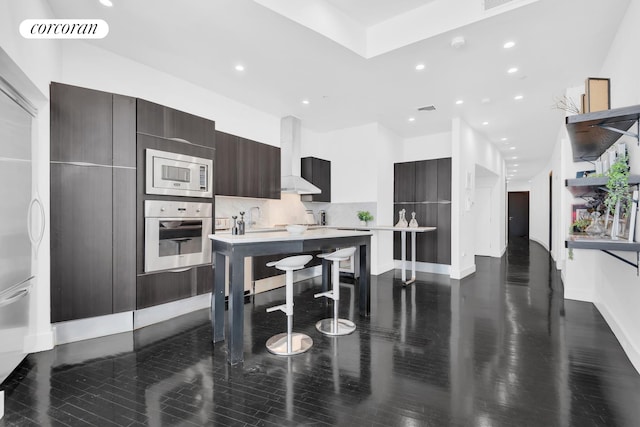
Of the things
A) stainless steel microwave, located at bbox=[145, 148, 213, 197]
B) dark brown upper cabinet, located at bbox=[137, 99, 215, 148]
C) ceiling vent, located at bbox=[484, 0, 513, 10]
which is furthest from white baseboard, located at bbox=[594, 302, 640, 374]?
dark brown upper cabinet, located at bbox=[137, 99, 215, 148]

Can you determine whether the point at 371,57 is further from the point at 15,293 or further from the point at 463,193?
the point at 15,293

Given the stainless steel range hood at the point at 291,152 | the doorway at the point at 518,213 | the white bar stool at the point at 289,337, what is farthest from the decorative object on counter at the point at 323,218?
the doorway at the point at 518,213

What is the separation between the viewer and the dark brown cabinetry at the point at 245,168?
4148mm

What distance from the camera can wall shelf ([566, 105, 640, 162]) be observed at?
2002 millimetres

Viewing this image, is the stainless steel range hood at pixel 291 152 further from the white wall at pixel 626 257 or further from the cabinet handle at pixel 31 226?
the white wall at pixel 626 257

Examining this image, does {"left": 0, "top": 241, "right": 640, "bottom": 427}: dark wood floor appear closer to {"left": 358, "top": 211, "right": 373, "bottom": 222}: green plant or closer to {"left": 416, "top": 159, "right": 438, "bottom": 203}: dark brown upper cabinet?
{"left": 358, "top": 211, "right": 373, "bottom": 222}: green plant

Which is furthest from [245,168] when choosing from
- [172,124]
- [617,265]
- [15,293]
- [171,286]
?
[617,265]

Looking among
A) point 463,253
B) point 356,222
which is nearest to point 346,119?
point 356,222

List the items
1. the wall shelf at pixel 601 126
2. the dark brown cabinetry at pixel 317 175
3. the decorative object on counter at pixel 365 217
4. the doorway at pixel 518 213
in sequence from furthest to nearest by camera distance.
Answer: the doorway at pixel 518 213 < the dark brown cabinetry at pixel 317 175 < the decorative object on counter at pixel 365 217 < the wall shelf at pixel 601 126

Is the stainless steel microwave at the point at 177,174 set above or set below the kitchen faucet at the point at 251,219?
above

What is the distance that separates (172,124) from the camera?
3.36 meters

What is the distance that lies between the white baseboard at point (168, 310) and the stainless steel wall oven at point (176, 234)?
46 cm

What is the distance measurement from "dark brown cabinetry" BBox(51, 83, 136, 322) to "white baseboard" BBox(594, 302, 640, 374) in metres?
4.53

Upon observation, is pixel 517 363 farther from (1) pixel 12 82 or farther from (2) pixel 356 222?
(1) pixel 12 82
